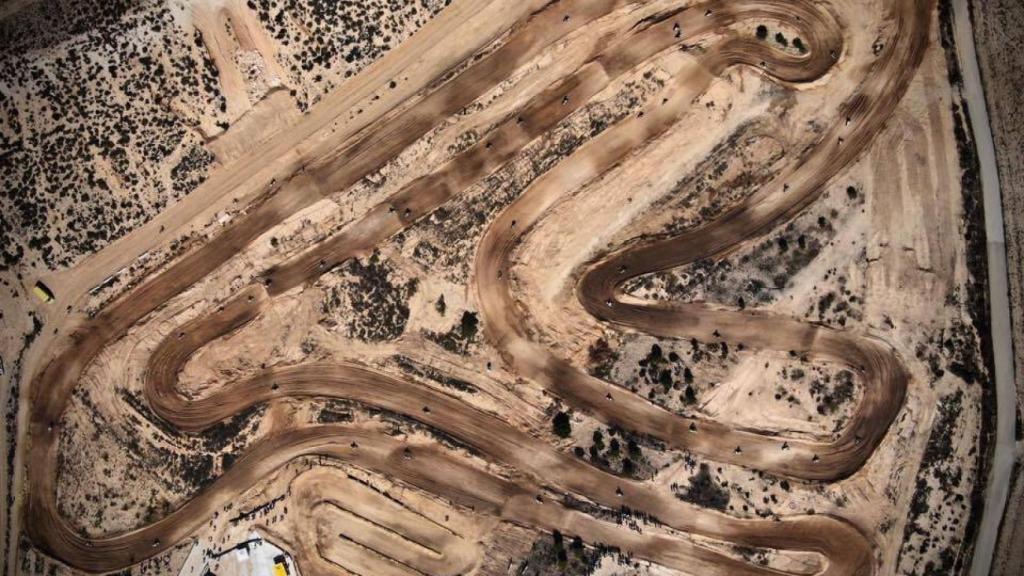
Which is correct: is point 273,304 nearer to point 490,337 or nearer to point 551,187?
point 490,337

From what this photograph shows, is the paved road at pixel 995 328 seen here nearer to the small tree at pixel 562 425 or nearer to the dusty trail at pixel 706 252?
the dusty trail at pixel 706 252

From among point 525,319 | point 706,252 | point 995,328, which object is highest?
point 706,252

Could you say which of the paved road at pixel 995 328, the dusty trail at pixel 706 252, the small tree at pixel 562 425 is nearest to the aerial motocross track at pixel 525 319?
the dusty trail at pixel 706 252

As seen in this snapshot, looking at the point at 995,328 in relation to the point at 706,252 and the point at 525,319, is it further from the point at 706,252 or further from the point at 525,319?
the point at 525,319

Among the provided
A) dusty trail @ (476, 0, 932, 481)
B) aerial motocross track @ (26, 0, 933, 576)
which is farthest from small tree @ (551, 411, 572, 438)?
dusty trail @ (476, 0, 932, 481)

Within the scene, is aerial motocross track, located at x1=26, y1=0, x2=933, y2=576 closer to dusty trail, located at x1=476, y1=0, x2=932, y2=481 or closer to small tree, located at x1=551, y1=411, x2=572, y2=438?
dusty trail, located at x1=476, y1=0, x2=932, y2=481

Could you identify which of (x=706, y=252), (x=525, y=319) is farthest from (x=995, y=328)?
(x=525, y=319)
